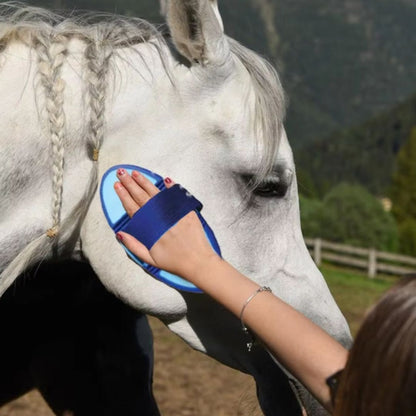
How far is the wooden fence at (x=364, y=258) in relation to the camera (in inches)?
655

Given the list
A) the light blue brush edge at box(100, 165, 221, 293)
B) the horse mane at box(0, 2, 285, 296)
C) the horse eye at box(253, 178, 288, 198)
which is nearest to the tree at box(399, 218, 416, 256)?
the horse eye at box(253, 178, 288, 198)

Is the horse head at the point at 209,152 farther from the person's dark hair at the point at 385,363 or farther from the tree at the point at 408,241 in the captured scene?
the tree at the point at 408,241

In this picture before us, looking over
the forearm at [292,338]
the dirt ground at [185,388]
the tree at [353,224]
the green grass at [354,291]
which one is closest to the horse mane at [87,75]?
the forearm at [292,338]

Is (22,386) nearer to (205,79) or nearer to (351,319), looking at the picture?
(205,79)

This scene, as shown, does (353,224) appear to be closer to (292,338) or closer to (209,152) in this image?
(209,152)

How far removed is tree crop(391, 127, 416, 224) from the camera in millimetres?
26812

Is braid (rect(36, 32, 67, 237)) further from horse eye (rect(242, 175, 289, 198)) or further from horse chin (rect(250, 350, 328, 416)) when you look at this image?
horse chin (rect(250, 350, 328, 416))

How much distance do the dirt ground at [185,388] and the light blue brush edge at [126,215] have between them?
312cm

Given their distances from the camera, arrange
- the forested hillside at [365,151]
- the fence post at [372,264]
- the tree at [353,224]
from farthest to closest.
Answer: the forested hillside at [365,151] < the tree at [353,224] < the fence post at [372,264]

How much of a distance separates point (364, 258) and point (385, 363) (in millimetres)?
18119

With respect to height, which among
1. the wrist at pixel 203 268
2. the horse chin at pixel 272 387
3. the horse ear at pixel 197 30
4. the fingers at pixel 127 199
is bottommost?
the horse chin at pixel 272 387

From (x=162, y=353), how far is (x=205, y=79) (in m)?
5.69

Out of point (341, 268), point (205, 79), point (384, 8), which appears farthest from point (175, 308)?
point (384, 8)

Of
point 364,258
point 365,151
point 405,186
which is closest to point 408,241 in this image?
point 364,258
